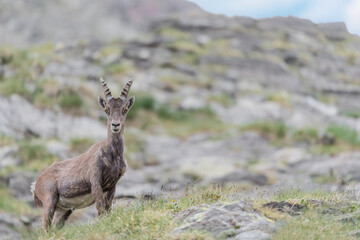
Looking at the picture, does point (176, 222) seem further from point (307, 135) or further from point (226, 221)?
point (307, 135)

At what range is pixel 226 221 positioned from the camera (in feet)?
25.1

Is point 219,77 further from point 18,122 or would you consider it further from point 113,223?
point 113,223

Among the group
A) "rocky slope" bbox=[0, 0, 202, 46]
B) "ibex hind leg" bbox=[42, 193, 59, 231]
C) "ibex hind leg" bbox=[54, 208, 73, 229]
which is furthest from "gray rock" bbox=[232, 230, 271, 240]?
"rocky slope" bbox=[0, 0, 202, 46]

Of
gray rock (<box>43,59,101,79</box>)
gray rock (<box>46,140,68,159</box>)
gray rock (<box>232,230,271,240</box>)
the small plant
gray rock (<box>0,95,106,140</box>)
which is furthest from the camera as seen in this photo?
gray rock (<box>43,59,101,79</box>)

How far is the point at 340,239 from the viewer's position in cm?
718

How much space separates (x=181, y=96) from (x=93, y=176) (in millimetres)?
27043

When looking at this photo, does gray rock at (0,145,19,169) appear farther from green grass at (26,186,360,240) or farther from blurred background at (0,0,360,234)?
green grass at (26,186,360,240)

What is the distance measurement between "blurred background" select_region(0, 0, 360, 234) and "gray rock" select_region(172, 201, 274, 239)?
143 cm

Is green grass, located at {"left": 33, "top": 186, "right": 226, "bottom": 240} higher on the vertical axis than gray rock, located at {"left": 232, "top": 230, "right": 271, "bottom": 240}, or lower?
higher

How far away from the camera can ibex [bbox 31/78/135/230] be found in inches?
352

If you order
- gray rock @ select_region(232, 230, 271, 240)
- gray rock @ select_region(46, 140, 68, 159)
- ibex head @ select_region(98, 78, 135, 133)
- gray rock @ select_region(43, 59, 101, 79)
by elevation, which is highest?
gray rock @ select_region(43, 59, 101, 79)

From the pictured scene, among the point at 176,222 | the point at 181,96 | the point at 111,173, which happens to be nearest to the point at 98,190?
the point at 111,173

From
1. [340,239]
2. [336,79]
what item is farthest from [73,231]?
[336,79]

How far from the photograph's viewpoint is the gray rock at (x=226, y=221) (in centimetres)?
743
